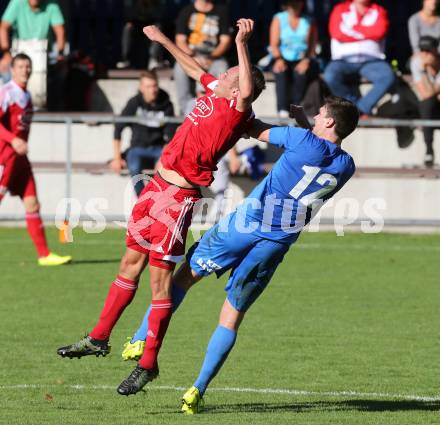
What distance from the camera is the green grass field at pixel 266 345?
27.4 feet

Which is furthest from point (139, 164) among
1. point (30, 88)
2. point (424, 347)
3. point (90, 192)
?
point (424, 347)

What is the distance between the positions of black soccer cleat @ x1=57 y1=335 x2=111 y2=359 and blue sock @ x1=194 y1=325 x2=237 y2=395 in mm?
711

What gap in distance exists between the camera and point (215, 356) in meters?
8.30

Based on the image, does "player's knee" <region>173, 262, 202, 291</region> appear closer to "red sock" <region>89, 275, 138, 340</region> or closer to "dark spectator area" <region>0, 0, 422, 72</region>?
"red sock" <region>89, 275, 138, 340</region>

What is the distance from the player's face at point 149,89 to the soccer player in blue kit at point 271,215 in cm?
901

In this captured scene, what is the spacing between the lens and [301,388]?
9.14 m

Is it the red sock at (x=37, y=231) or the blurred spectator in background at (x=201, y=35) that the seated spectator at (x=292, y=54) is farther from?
the red sock at (x=37, y=231)

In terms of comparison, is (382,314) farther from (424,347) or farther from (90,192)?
(90,192)

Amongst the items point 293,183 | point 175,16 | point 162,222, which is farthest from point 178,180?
point 175,16

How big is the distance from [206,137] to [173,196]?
0.44m

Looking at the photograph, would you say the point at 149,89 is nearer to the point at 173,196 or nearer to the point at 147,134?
the point at 147,134

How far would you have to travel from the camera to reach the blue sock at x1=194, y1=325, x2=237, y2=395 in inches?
325

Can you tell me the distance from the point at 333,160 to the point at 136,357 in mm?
1807

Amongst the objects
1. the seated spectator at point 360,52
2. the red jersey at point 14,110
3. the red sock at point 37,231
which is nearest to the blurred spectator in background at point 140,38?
the seated spectator at point 360,52
